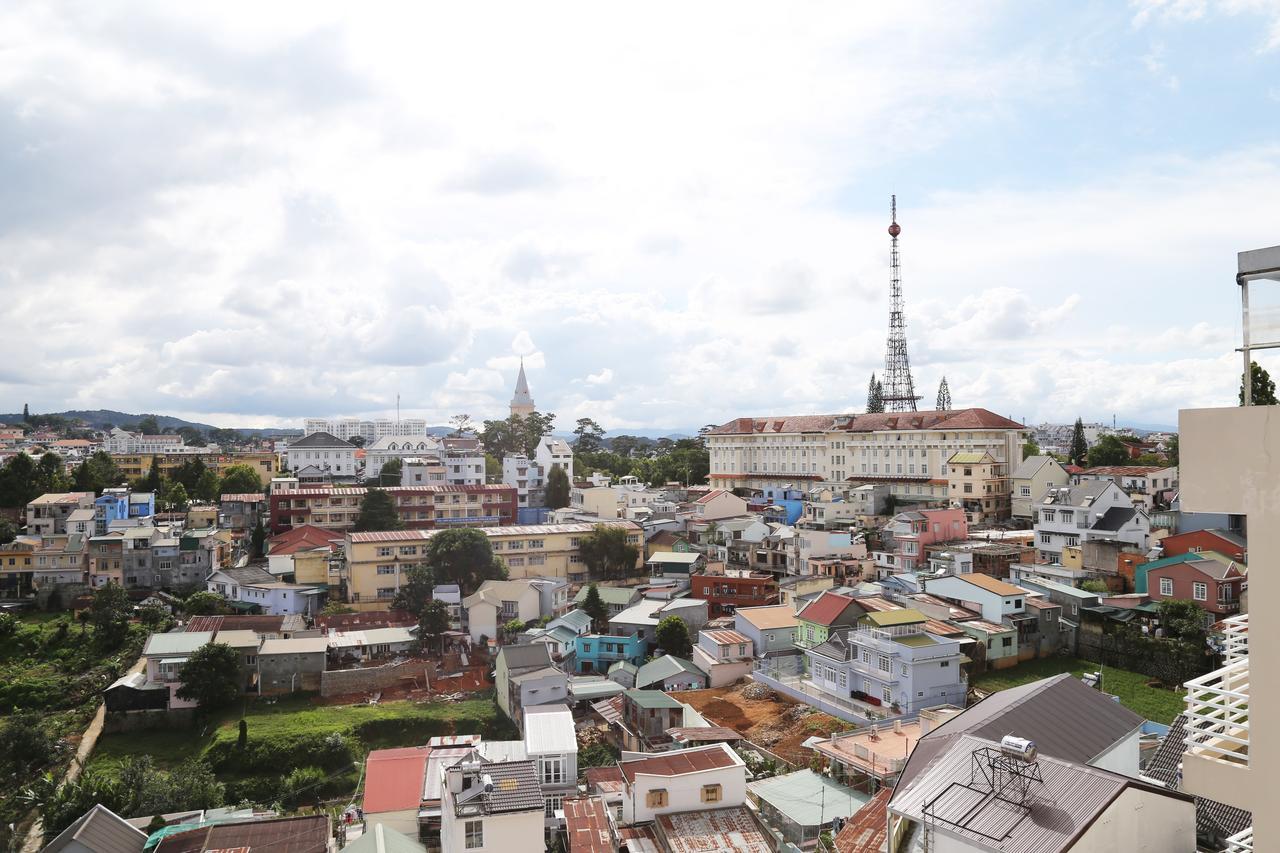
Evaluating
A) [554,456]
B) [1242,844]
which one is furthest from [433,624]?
[554,456]

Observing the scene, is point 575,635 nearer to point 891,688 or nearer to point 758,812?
point 891,688

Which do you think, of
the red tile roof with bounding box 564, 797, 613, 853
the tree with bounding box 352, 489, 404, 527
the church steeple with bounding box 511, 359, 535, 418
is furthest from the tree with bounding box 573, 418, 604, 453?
the red tile roof with bounding box 564, 797, 613, 853

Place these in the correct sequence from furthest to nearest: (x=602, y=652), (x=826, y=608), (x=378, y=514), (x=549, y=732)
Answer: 1. (x=378, y=514)
2. (x=602, y=652)
3. (x=826, y=608)
4. (x=549, y=732)

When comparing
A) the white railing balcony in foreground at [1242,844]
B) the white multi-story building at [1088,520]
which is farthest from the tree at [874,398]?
the white railing balcony in foreground at [1242,844]

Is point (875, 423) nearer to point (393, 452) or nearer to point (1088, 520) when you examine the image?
Result: point (1088, 520)

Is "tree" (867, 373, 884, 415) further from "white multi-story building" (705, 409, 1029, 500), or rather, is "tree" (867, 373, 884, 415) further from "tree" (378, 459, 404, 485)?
"tree" (378, 459, 404, 485)

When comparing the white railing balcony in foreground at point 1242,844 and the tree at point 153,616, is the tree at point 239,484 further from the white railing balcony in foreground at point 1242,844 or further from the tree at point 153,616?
the white railing balcony in foreground at point 1242,844
